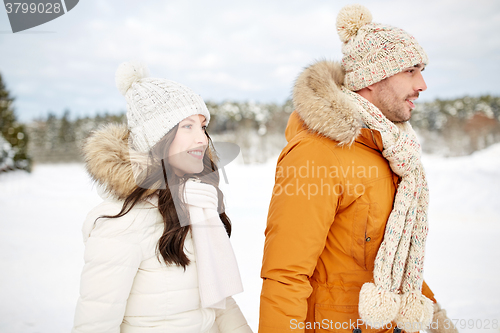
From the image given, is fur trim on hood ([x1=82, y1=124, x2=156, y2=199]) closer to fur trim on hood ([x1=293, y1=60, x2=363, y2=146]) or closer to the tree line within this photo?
fur trim on hood ([x1=293, y1=60, x2=363, y2=146])

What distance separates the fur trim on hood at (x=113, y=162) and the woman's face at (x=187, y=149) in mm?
134

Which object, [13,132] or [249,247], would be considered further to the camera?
[13,132]

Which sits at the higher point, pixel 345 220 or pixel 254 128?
pixel 254 128

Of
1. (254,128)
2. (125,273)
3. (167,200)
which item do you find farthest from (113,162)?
(254,128)

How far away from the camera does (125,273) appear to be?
119 cm

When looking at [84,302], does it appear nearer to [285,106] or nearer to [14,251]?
[14,251]

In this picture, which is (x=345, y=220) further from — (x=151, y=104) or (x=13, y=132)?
(x=13, y=132)

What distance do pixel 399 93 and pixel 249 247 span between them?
12.1ft

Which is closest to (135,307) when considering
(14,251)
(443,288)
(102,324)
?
(102,324)

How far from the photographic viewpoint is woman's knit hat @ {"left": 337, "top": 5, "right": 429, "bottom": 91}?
1.60 meters

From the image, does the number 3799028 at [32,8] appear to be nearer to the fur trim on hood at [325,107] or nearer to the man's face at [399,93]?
the fur trim on hood at [325,107]

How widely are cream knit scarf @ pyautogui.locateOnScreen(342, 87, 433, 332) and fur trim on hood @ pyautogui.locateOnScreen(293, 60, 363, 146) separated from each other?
118 mm

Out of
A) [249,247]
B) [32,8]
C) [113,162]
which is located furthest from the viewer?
[249,247]

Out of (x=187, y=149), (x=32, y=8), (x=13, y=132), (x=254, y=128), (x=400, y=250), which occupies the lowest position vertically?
(x=400, y=250)
